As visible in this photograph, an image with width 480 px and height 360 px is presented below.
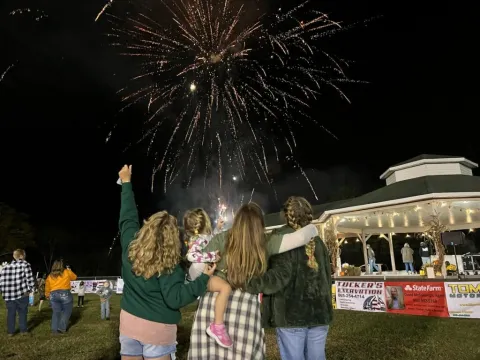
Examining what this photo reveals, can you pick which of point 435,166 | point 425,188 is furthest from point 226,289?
point 435,166

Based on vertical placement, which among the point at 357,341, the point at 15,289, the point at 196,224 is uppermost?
the point at 196,224

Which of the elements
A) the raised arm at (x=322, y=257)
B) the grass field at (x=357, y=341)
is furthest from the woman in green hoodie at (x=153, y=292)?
the grass field at (x=357, y=341)

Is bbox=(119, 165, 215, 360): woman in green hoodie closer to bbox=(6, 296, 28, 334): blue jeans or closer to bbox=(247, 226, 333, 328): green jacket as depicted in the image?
bbox=(247, 226, 333, 328): green jacket

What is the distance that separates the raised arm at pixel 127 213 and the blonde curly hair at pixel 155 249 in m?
0.21

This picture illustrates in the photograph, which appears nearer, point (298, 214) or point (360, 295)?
point (298, 214)

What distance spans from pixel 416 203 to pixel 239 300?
1489cm

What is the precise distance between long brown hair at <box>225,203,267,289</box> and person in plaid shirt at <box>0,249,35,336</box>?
835 centimetres

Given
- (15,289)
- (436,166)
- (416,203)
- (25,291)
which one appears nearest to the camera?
(15,289)

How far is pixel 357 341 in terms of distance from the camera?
750 cm

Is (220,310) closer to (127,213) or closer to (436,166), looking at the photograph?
(127,213)

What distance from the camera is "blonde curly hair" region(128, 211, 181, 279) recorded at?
282 cm

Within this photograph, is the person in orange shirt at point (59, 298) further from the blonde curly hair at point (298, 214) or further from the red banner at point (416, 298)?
the red banner at point (416, 298)

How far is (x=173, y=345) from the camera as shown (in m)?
2.96

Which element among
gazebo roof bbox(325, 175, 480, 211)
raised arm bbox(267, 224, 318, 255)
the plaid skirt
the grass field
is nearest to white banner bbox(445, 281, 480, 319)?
the grass field
